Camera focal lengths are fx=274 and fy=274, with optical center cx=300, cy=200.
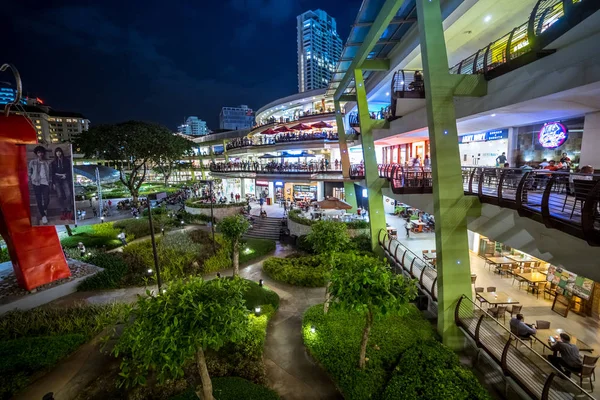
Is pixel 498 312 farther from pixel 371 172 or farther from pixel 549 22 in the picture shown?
pixel 371 172

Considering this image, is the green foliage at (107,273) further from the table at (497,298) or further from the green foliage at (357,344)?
the table at (497,298)

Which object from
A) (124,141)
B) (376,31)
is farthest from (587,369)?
(124,141)

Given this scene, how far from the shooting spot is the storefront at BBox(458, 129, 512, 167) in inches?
593

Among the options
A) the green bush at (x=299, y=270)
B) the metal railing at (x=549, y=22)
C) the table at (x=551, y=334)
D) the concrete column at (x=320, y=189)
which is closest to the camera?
the metal railing at (x=549, y=22)

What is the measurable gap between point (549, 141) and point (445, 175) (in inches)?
208

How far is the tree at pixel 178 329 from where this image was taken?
5293mm

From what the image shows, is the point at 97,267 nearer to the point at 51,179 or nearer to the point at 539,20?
the point at 51,179

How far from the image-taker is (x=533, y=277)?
37.3 feet

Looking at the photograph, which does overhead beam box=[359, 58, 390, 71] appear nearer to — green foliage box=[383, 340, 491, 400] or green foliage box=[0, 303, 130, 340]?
green foliage box=[383, 340, 491, 400]

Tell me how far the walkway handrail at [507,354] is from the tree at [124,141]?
2685cm

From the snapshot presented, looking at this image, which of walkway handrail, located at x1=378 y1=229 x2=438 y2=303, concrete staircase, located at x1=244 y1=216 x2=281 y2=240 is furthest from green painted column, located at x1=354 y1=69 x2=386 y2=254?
concrete staircase, located at x1=244 y1=216 x2=281 y2=240

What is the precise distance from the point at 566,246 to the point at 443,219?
3.09 metres

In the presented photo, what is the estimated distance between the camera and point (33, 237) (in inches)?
463

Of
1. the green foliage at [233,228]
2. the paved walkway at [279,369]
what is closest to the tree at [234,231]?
the green foliage at [233,228]
